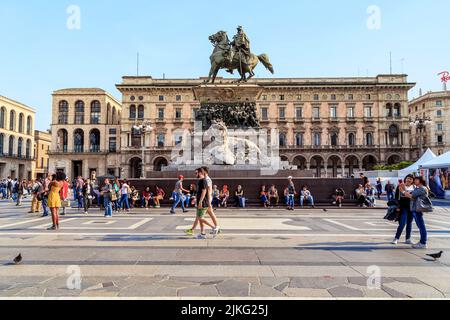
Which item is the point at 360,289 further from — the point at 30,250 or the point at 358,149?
the point at 358,149

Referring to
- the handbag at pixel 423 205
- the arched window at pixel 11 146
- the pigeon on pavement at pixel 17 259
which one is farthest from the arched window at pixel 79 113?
the handbag at pixel 423 205

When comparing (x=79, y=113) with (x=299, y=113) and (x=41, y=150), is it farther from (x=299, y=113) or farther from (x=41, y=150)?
(x=299, y=113)

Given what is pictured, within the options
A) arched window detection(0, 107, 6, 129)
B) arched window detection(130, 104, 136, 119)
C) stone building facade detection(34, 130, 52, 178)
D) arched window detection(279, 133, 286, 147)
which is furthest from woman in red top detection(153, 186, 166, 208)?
stone building facade detection(34, 130, 52, 178)

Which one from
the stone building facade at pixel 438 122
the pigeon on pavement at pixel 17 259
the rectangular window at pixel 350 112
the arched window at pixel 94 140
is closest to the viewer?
the pigeon on pavement at pixel 17 259

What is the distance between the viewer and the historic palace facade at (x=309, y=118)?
2571 inches

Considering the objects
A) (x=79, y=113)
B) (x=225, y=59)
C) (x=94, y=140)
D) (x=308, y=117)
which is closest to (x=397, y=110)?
(x=308, y=117)

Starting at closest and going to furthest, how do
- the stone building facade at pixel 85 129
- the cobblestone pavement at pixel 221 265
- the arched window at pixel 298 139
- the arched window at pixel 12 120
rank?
the cobblestone pavement at pixel 221 265
the arched window at pixel 12 120
the arched window at pixel 298 139
the stone building facade at pixel 85 129

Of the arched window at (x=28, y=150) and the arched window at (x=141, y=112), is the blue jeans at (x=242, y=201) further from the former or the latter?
the arched window at (x=28, y=150)

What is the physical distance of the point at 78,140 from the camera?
7225 centimetres

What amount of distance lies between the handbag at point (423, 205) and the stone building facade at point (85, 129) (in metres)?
67.0

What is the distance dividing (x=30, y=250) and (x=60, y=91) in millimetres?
72066

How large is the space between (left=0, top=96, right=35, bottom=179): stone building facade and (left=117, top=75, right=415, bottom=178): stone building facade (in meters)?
21.0

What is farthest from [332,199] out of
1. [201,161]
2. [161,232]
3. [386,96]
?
[386,96]

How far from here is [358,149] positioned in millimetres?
65375
